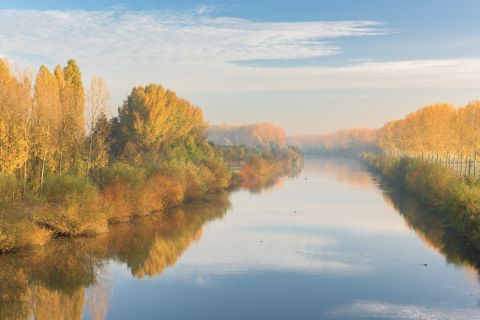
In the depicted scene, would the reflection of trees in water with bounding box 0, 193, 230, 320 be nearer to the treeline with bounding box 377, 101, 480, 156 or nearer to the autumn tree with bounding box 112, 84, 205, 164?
the autumn tree with bounding box 112, 84, 205, 164

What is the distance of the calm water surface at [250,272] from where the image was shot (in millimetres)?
21422

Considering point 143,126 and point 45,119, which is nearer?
point 45,119

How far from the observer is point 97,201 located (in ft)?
120

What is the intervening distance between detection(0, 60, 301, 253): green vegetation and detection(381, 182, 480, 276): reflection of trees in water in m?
22.8

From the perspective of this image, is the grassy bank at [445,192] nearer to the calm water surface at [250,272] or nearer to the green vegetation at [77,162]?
the calm water surface at [250,272]

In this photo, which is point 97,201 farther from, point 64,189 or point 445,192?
point 445,192

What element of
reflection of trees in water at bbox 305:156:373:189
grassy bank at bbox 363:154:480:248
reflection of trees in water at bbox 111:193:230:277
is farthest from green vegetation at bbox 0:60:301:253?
reflection of trees in water at bbox 305:156:373:189

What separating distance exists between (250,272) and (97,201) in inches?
569

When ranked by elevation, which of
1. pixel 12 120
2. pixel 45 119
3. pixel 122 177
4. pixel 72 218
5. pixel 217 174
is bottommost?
pixel 72 218

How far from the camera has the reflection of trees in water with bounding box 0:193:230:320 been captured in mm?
21359

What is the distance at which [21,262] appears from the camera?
27.4 m

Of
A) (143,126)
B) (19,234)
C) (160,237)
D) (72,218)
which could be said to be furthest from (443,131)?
(19,234)

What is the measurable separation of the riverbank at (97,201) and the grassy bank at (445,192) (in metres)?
24.9

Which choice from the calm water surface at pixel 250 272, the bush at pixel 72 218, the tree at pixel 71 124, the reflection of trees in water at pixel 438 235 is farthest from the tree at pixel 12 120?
the reflection of trees in water at pixel 438 235
